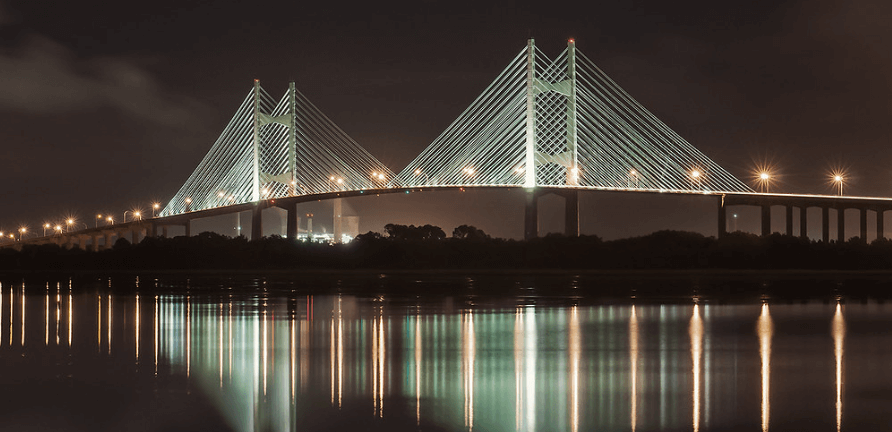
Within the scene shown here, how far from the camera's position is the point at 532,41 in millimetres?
55031

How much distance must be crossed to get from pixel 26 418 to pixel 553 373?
18.6ft

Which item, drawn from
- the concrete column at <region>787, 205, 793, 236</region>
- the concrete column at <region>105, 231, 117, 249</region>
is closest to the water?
the concrete column at <region>787, 205, 793, 236</region>

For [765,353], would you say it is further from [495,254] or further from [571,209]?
[571,209]

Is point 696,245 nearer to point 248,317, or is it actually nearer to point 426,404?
point 248,317

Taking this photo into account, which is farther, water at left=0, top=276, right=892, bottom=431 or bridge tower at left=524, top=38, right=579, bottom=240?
bridge tower at left=524, top=38, right=579, bottom=240

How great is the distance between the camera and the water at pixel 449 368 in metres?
9.09

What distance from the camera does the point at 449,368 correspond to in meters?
12.1

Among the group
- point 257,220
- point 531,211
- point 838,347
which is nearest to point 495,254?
point 531,211

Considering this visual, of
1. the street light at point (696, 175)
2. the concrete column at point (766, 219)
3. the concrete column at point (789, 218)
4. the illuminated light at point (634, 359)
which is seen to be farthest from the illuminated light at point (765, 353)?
the concrete column at point (789, 218)

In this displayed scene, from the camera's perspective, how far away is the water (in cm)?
909

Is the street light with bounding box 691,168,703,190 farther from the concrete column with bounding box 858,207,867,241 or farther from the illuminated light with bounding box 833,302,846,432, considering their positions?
the illuminated light with bounding box 833,302,846,432

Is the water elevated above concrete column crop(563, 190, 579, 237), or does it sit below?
below

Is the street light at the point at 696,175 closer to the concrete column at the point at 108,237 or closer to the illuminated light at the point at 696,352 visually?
the illuminated light at the point at 696,352

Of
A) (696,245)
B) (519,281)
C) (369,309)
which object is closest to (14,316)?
(369,309)
